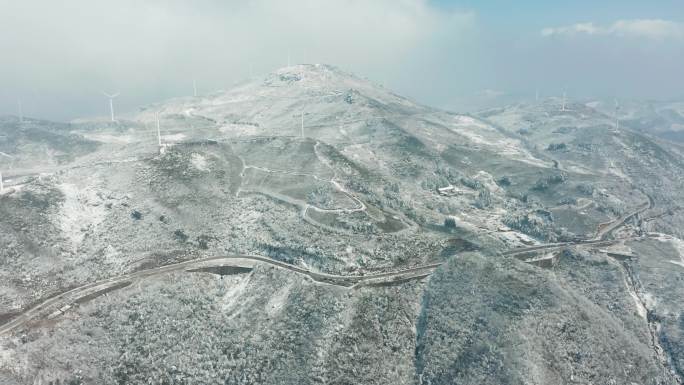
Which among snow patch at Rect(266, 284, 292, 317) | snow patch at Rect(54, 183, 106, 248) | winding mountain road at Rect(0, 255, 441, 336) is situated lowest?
snow patch at Rect(266, 284, 292, 317)

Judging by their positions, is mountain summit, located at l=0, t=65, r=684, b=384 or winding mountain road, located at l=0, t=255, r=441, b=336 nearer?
mountain summit, located at l=0, t=65, r=684, b=384

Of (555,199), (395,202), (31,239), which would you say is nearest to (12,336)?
(31,239)

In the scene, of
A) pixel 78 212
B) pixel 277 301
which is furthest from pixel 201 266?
pixel 78 212

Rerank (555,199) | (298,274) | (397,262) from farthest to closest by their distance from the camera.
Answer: (555,199) → (397,262) → (298,274)

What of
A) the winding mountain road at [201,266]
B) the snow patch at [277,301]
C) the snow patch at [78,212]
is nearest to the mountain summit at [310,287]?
the snow patch at [277,301]

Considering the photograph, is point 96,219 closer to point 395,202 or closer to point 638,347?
point 395,202

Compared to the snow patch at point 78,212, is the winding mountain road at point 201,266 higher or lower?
lower

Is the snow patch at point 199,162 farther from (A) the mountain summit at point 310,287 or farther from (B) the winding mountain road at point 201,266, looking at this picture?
(B) the winding mountain road at point 201,266

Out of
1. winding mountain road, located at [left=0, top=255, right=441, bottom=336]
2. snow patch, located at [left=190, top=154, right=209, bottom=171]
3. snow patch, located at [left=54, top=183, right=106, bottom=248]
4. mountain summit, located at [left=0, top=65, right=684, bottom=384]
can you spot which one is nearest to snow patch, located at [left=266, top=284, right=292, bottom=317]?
mountain summit, located at [left=0, top=65, right=684, bottom=384]

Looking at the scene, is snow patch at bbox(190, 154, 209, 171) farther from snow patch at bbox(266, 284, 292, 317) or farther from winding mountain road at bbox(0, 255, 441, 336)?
snow patch at bbox(266, 284, 292, 317)

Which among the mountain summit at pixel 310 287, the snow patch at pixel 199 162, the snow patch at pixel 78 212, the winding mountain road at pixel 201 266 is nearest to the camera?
the mountain summit at pixel 310 287

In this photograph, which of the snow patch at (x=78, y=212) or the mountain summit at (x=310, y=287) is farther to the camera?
the snow patch at (x=78, y=212)
